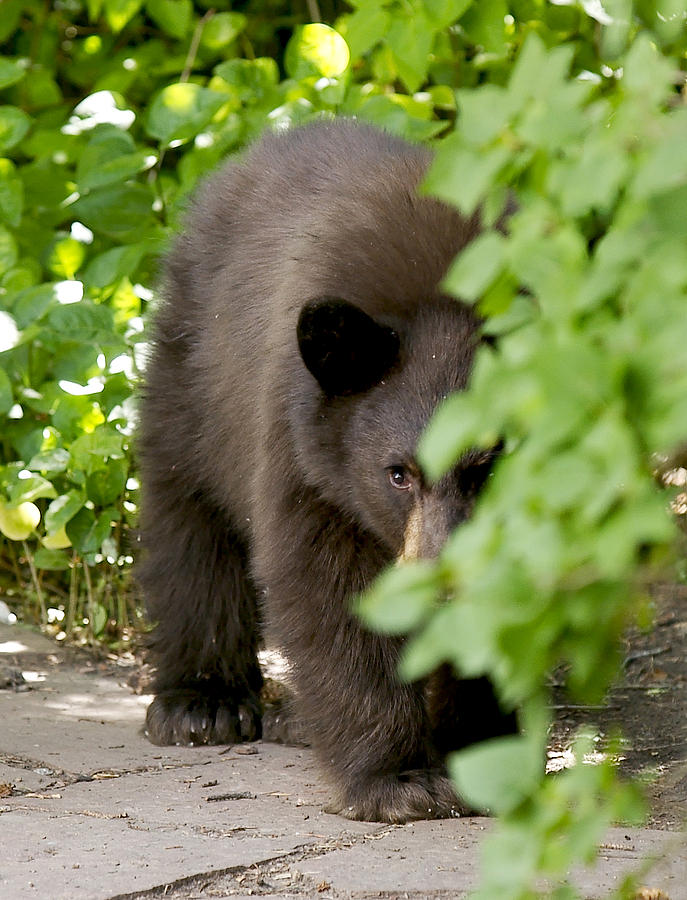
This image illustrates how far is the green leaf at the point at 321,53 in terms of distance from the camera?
5891 millimetres

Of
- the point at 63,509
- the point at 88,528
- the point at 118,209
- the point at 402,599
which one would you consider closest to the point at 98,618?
the point at 88,528

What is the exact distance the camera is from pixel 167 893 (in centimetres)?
309

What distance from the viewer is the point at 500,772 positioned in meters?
1.63

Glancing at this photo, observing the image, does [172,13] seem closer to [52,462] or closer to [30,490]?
[52,462]

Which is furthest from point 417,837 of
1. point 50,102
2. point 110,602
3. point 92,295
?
point 50,102

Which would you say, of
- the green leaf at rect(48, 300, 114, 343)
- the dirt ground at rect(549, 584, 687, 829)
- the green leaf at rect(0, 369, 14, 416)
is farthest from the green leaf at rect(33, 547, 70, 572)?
the dirt ground at rect(549, 584, 687, 829)

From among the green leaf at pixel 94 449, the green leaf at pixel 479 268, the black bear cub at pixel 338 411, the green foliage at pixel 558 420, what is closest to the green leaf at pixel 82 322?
the green leaf at pixel 94 449

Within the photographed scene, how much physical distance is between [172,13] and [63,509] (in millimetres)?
2477

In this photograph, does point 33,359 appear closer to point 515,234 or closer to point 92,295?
point 92,295

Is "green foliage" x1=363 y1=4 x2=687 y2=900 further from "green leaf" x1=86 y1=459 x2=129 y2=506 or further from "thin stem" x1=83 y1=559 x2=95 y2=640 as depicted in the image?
"thin stem" x1=83 y1=559 x2=95 y2=640

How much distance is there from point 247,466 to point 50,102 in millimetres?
3648

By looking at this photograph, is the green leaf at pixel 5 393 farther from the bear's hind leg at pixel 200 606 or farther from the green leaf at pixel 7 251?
the bear's hind leg at pixel 200 606

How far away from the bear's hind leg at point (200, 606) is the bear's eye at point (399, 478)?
4.40 ft

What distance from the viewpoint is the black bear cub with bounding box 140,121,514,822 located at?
3855 mm
